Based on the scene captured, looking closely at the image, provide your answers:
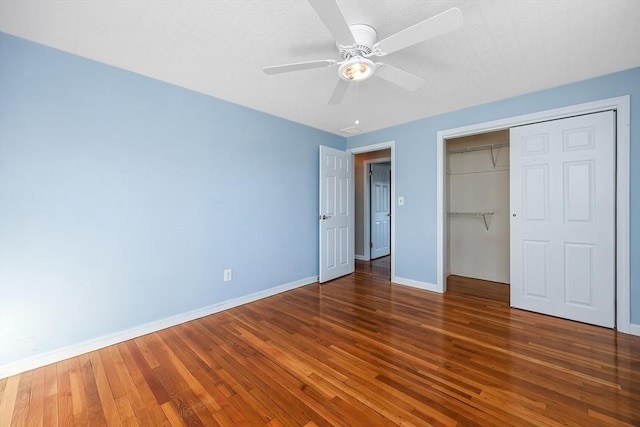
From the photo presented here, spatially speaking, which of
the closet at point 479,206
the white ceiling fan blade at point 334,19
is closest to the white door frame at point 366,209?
the closet at point 479,206

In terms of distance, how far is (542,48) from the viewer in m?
2.07

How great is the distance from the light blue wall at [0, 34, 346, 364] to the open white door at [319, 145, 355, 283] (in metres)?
0.94

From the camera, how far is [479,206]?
4180 mm

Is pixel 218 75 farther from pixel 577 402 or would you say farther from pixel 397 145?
pixel 577 402

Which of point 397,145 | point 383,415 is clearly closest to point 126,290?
point 383,415

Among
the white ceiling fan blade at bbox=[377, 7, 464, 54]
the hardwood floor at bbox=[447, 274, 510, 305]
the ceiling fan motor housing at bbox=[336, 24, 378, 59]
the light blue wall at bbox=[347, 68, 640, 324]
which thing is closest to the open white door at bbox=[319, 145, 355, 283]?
the light blue wall at bbox=[347, 68, 640, 324]

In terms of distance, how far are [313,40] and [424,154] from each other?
2341 millimetres

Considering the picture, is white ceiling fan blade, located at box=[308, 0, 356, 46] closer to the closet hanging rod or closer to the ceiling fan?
the ceiling fan

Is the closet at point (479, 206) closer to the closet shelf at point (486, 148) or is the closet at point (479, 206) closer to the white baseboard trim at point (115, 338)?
the closet shelf at point (486, 148)

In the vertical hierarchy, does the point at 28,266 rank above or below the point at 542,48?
below

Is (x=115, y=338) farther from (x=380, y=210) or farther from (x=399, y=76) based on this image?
(x=380, y=210)

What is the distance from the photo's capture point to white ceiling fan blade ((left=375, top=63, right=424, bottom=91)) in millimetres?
1837

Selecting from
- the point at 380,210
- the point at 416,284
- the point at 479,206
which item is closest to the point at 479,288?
the point at 416,284

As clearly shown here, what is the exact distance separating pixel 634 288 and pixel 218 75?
4228mm
